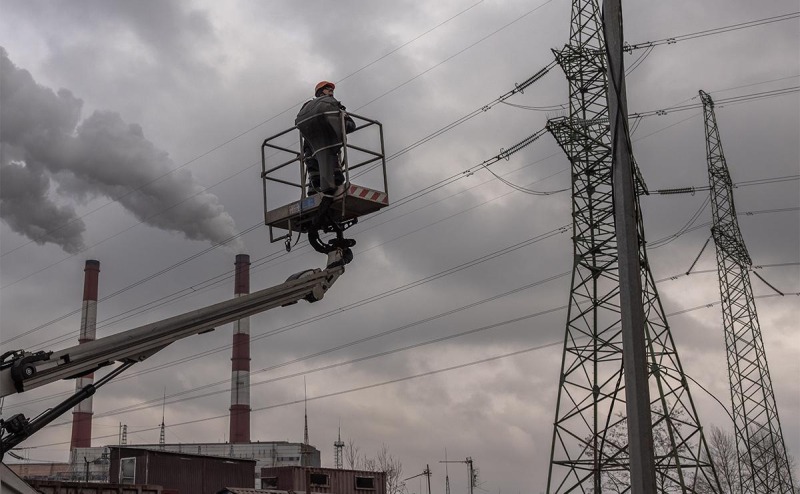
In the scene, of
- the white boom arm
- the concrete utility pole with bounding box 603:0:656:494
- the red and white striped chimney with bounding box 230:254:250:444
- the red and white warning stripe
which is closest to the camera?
the concrete utility pole with bounding box 603:0:656:494

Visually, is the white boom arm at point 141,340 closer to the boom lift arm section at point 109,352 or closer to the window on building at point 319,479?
the boom lift arm section at point 109,352

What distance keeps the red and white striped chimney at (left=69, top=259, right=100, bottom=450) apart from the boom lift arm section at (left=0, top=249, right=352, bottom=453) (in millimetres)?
45256

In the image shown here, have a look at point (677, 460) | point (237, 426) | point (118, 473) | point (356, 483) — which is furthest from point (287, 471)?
point (677, 460)

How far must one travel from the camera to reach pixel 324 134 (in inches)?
507

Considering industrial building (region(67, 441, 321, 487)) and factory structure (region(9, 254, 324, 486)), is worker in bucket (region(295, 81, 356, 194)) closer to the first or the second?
factory structure (region(9, 254, 324, 486))

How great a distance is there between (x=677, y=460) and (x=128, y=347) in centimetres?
1615

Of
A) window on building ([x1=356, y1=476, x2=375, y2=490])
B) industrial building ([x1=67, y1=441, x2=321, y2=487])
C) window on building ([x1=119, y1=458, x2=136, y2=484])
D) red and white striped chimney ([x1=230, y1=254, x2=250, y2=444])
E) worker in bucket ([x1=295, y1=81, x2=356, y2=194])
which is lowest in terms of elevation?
window on building ([x1=356, y1=476, x2=375, y2=490])

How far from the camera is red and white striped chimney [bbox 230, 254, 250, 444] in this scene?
5119 cm

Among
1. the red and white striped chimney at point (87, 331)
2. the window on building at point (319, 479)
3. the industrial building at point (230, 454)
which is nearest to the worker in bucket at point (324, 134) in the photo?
the window on building at point (319, 479)

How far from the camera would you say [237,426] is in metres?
53.1

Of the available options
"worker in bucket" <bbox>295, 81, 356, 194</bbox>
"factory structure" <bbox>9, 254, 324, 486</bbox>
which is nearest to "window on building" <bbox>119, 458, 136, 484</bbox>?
"factory structure" <bbox>9, 254, 324, 486</bbox>

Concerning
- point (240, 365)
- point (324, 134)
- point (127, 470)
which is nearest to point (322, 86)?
point (324, 134)

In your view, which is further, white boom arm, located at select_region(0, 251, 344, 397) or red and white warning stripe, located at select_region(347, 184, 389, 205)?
red and white warning stripe, located at select_region(347, 184, 389, 205)

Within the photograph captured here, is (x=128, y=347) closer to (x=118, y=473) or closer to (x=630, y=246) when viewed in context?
(x=630, y=246)
